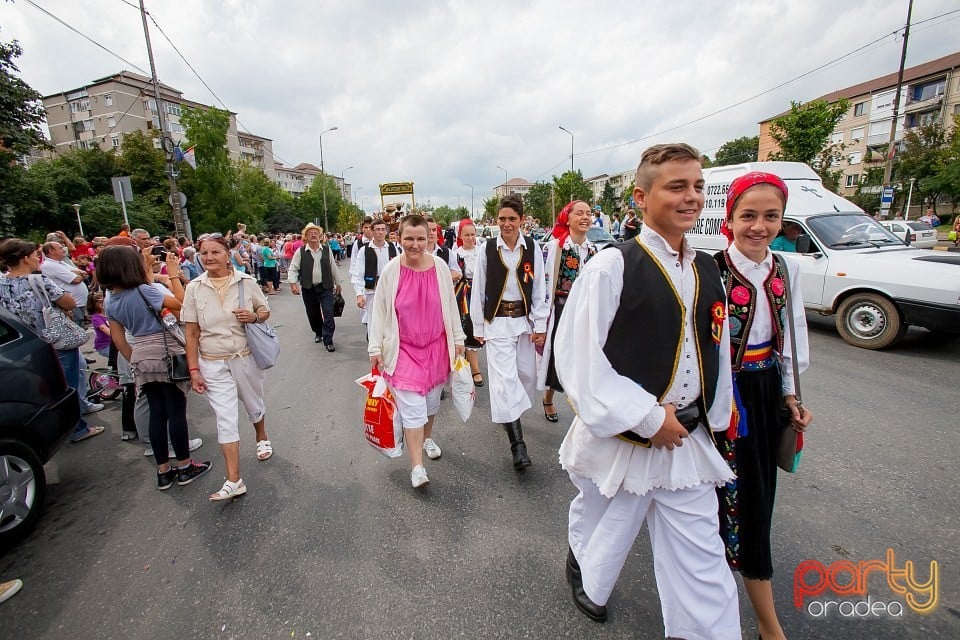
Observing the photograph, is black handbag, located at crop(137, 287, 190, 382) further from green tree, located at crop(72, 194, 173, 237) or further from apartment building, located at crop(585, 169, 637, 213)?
apartment building, located at crop(585, 169, 637, 213)

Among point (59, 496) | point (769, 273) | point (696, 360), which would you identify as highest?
point (769, 273)

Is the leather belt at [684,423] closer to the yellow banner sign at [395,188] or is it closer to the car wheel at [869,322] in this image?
the car wheel at [869,322]

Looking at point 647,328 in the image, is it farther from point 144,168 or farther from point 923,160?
point 923,160

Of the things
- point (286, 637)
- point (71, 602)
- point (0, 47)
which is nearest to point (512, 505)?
point (286, 637)

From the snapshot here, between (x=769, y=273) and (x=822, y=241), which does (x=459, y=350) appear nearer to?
(x=769, y=273)

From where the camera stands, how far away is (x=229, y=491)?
3268 millimetres

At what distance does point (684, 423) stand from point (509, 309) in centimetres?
231

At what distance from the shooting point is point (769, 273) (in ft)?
6.66

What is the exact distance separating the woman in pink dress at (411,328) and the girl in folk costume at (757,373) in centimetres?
200

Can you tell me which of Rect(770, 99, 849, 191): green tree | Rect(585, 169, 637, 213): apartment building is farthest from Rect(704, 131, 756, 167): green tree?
Rect(770, 99, 849, 191): green tree

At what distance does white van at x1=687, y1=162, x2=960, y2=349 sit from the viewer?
5.66 m

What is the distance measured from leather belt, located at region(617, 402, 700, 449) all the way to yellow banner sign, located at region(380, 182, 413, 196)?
2155cm

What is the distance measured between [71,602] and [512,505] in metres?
2.56

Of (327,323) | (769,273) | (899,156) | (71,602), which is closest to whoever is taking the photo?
(769,273)
